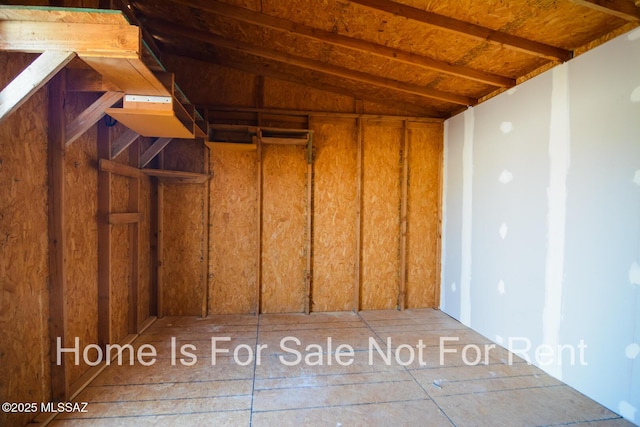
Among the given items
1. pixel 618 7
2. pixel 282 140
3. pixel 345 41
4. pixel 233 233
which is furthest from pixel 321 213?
pixel 618 7

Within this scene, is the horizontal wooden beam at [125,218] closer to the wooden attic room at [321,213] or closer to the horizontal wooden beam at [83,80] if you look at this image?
the wooden attic room at [321,213]

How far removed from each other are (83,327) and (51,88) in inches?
74.5

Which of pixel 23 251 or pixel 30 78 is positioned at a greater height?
pixel 30 78

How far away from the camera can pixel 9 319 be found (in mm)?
1731

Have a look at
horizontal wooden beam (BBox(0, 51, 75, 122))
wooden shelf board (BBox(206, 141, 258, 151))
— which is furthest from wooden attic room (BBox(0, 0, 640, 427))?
wooden shelf board (BBox(206, 141, 258, 151))

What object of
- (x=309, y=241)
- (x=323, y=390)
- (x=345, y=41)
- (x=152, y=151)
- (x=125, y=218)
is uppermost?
(x=345, y=41)

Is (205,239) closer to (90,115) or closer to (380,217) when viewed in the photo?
(90,115)

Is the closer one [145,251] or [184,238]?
[145,251]

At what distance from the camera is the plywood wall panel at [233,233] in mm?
3904

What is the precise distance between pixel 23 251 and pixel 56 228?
253 millimetres

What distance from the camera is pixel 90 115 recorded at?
210 cm

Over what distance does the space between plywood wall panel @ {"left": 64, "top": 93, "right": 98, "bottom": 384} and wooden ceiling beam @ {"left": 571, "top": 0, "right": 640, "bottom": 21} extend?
3.71 m

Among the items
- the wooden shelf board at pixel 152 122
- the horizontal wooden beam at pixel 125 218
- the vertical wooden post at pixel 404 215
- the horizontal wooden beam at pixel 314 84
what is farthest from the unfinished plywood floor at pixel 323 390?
the horizontal wooden beam at pixel 314 84

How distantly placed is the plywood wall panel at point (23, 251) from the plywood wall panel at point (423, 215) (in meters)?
3.95
